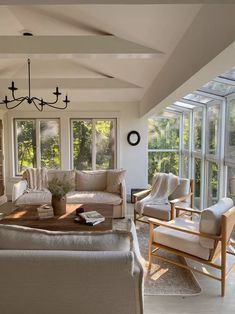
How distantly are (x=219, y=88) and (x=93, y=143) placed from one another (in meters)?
3.56

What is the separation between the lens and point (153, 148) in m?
6.64

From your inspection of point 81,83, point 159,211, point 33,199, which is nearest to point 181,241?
point 159,211

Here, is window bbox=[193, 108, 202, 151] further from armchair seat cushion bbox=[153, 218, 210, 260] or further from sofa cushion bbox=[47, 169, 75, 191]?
sofa cushion bbox=[47, 169, 75, 191]

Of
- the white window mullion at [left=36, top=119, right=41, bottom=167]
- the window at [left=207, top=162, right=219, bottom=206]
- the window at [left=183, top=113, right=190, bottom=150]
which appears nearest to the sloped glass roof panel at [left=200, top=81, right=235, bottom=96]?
the window at [left=207, top=162, right=219, bottom=206]

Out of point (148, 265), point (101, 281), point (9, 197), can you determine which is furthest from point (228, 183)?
point (9, 197)

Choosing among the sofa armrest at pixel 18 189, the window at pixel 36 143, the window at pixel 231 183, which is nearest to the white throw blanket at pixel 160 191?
→ the window at pixel 231 183

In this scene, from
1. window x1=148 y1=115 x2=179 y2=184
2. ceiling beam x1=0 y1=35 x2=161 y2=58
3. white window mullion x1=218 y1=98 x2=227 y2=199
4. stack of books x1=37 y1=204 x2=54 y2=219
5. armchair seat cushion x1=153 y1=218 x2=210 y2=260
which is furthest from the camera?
window x1=148 y1=115 x2=179 y2=184

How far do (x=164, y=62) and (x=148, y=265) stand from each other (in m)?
2.48

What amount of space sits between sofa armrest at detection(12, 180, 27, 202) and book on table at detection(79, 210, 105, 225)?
6.17 feet

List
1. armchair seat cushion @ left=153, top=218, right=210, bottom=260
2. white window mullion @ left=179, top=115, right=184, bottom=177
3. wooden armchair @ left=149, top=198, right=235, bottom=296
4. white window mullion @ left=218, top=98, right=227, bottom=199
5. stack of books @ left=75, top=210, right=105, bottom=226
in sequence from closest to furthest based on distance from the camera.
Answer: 1. wooden armchair @ left=149, top=198, right=235, bottom=296
2. armchair seat cushion @ left=153, top=218, right=210, bottom=260
3. stack of books @ left=75, top=210, right=105, bottom=226
4. white window mullion @ left=218, top=98, right=227, bottom=199
5. white window mullion @ left=179, top=115, right=184, bottom=177

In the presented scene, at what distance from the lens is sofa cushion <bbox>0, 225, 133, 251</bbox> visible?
1.67 m

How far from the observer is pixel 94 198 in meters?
4.64

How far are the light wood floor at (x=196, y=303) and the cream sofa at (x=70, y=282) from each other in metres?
0.87

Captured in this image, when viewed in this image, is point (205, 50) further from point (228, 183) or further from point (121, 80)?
point (121, 80)
